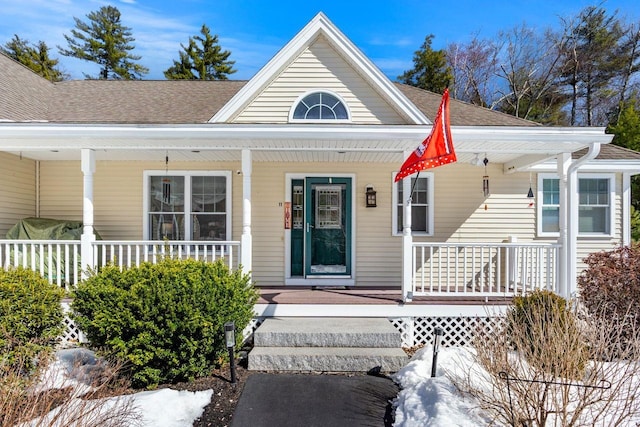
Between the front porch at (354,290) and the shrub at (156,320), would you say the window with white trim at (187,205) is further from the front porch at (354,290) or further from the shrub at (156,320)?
the shrub at (156,320)

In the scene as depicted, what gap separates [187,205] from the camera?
26.4ft

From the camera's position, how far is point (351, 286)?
777 centimetres

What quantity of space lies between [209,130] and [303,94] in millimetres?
2233

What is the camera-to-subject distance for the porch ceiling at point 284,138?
582 centimetres

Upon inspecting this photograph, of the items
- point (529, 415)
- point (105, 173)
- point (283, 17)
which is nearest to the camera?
point (529, 415)

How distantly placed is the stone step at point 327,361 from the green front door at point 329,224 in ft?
10.4

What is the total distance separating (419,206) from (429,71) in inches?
677

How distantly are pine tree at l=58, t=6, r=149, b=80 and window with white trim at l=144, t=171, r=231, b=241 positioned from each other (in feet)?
74.4

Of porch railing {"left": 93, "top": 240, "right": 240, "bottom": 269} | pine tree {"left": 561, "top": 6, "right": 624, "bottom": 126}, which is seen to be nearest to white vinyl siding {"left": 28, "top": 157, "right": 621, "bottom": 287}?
porch railing {"left": 93, "top": 240, "right": 240, "bottom": 269}

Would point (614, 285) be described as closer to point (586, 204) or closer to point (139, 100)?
point (586, 204)

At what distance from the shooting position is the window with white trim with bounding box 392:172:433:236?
8.08m

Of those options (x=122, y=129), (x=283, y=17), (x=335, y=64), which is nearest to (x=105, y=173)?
(x=122, y=129)

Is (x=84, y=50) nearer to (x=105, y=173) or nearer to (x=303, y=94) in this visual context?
(x=105, y=173)

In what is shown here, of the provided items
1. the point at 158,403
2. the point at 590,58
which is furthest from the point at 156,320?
the point at 590,58
